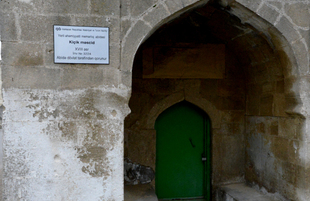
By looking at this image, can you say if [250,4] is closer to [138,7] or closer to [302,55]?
[302,55]

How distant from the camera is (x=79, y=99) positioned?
254 centimetres

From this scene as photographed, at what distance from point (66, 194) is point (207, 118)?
2.77m

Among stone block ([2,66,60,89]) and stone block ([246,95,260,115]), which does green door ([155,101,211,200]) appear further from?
stone block ([2,66,60,89])

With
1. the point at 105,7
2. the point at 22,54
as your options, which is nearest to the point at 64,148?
the point at 22,54

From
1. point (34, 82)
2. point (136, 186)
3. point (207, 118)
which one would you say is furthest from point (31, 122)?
point (207, 118)

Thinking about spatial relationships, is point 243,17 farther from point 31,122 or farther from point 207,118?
point 31,122

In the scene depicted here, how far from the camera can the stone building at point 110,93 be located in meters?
2.46

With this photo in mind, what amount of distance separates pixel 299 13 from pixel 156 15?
1.65 m

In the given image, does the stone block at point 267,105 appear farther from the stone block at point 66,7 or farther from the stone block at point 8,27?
the stone block at point 8,27

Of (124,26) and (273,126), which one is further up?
(124,26)

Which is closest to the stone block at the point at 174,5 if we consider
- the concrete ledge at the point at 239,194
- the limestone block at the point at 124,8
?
the limestone block at the point at 124,8

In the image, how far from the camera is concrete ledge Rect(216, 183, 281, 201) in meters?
3.72

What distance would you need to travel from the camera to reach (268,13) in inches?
113

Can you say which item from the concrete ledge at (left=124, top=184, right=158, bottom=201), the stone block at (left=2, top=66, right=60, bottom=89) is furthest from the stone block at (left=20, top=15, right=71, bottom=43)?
the concrete ledge at (left=124, top=184, right=158, bottom=201)
